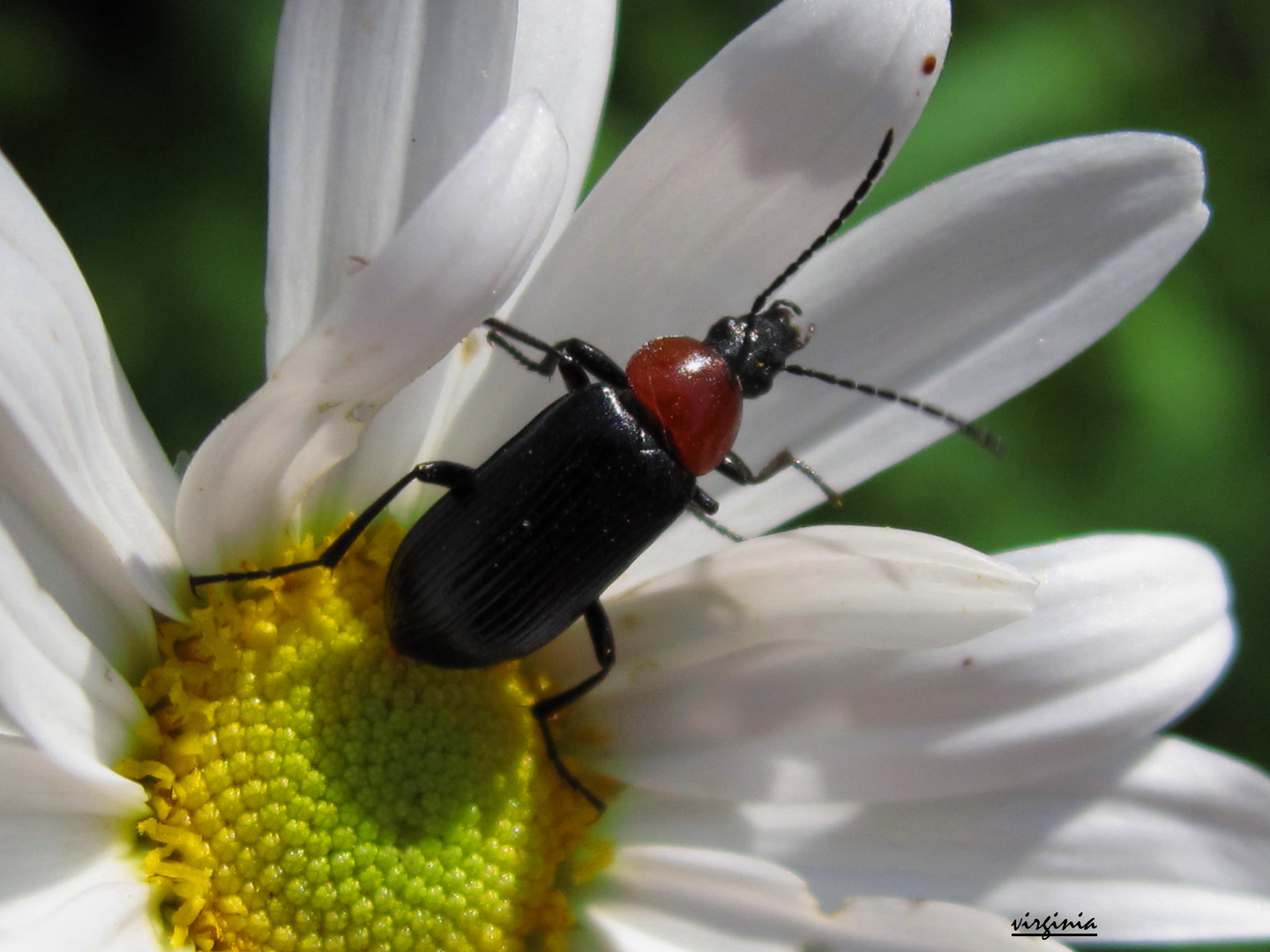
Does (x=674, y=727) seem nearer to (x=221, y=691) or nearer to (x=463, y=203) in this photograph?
(x=221, y=691)

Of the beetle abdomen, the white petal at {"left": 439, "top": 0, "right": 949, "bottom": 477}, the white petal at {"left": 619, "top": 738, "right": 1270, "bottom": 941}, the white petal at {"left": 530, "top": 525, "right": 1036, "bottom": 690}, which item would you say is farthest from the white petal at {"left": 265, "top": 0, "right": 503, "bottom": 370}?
the white petal at {"left": 619, "top": 738, "right": 1270, "bottom": 941}

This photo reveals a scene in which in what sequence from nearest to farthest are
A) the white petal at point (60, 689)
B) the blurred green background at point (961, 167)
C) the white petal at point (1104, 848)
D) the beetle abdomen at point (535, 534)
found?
the white petal at point (60, 689)
the beetle abdomen at point (535, 534)
the white petal at point (1104, 848)
the blurred green background at point (961, 167)

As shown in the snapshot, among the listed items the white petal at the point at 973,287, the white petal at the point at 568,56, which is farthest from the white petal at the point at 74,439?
the white petal at the point at 973,287

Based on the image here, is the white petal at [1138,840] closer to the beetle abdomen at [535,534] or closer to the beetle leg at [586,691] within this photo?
the beetle leg at [586,691]

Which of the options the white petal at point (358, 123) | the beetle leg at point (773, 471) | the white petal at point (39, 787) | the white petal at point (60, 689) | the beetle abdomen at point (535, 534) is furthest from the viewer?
the beetle leg at point (773, 471)

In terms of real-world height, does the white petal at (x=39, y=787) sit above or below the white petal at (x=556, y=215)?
below
